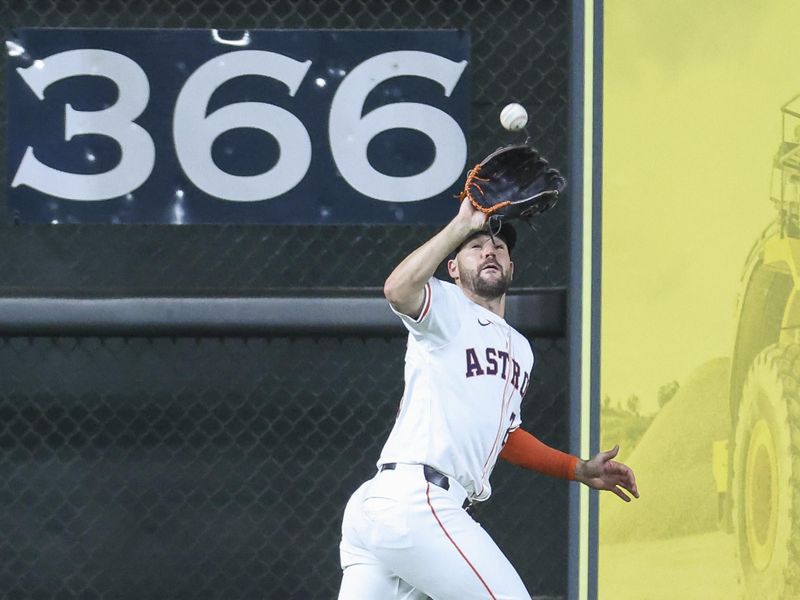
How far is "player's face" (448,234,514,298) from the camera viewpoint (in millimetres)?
3449

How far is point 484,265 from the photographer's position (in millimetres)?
3451

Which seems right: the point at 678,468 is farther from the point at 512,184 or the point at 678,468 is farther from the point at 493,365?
the point at 512,184

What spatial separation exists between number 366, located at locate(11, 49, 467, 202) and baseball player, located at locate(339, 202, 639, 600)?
1.07 m

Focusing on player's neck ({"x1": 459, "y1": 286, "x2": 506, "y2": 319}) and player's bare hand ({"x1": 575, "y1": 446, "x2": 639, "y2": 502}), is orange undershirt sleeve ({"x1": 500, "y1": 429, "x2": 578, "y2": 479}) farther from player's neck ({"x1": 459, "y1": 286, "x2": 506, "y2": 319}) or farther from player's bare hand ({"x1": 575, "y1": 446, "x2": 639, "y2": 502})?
player's neck ({"x1": 459, "y1": 286, "x2": 506, "y2": 319})

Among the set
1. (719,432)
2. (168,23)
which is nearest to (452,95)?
(168,23)

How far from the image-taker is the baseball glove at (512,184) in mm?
3125

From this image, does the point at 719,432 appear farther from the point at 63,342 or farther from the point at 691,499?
the point at 63,342

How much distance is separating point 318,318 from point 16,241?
1.10m

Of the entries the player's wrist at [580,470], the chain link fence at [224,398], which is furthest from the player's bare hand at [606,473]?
the chain link fence at [224,398]

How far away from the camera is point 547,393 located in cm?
456

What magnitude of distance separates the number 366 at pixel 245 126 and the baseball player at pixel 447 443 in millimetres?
Answer: 1067

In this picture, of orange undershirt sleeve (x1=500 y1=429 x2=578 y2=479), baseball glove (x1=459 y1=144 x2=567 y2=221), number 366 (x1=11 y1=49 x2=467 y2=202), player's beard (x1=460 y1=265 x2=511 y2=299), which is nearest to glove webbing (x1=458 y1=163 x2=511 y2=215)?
baseball glove (x1=459 y1=144 x2=567 y2=221)

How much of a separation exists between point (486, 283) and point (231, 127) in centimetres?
143

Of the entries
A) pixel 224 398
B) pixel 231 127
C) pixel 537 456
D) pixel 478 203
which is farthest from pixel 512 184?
pixel 224 398
